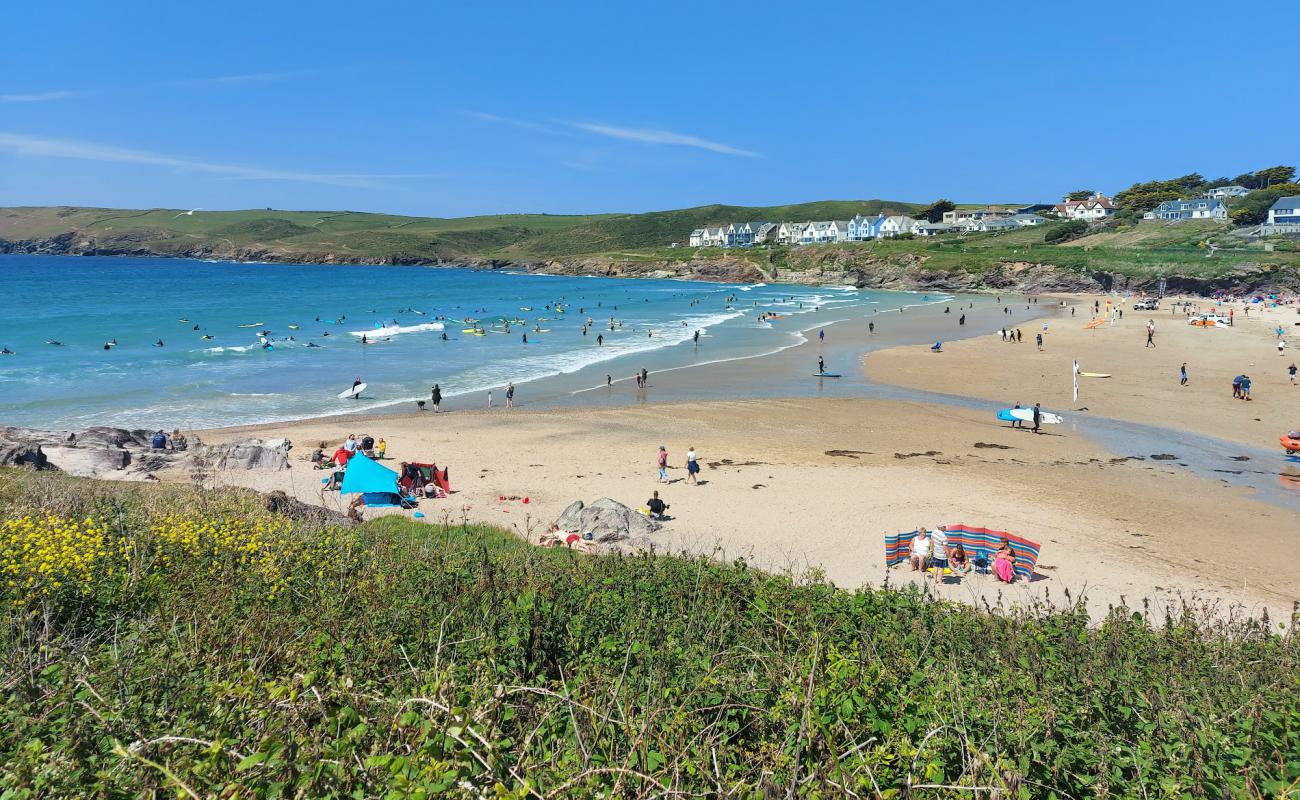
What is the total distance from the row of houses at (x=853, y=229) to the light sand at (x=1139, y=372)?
101297 millimetres

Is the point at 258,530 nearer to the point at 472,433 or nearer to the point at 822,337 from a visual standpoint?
the point at 472,433

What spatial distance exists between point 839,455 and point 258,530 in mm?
18869

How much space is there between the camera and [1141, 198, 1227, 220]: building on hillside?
118m

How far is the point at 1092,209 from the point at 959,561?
557ft

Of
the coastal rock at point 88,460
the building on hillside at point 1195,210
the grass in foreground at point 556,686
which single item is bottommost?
the coastal rock at point 88,460

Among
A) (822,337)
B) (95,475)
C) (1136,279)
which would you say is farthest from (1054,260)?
(95,475)

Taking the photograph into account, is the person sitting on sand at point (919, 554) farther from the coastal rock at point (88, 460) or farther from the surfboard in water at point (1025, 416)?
the coastal rock at point (88, 460)

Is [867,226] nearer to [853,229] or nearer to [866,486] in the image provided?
[853,229]

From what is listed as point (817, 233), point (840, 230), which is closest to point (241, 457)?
point (840, 230)

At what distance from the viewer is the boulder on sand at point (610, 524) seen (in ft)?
52.2

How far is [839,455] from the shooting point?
2423 cm

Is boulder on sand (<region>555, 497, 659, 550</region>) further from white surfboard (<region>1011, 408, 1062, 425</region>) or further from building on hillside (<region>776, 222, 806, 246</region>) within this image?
building on hillside (<region>776, 222, 806, 246</region>)

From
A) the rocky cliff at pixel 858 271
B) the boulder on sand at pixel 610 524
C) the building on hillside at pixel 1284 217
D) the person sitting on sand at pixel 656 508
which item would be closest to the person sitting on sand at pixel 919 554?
the boulder on sand at pixel 610 524

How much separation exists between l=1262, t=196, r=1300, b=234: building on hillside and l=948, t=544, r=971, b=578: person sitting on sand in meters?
120
